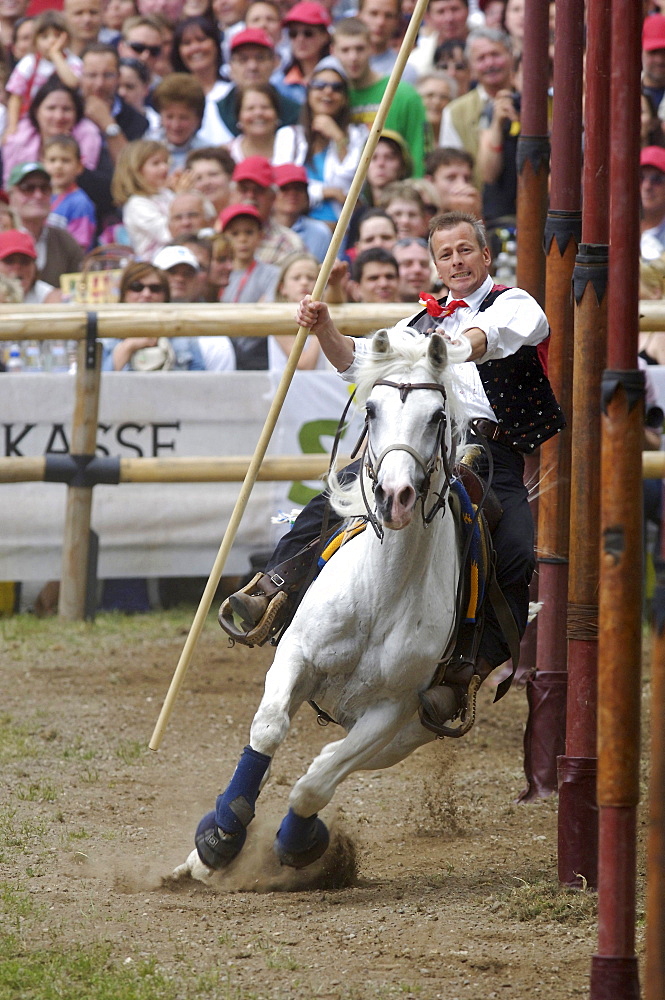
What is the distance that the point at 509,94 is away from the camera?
35.3ft

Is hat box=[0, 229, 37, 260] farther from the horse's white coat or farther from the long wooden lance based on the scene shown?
the horse's white coat

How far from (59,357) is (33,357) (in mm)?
172

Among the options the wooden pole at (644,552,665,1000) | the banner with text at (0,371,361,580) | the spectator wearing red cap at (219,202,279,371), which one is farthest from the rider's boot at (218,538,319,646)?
the spectator wearing red cap at (219,202,279,371)

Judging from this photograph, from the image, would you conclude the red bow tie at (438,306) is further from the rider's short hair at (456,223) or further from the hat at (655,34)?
the hat at (655,34)

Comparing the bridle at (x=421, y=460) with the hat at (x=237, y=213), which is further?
the hat at (x=237, y=213)

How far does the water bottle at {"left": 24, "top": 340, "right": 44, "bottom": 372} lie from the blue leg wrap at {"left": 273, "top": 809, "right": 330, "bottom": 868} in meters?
5.16

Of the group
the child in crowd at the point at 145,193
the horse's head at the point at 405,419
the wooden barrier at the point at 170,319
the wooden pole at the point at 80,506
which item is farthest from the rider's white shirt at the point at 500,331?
the child in crowd at the point at 145,193

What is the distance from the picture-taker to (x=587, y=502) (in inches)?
196

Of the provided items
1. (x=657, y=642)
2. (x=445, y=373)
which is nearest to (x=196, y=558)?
(x=445, y=373)

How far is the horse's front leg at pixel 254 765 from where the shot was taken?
4832 millimetres

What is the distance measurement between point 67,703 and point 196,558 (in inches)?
85.2

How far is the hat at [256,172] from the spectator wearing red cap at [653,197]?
2652 mm

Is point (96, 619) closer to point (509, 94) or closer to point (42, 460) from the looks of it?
point (42, 460)

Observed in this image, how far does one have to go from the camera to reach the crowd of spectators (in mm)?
10031
